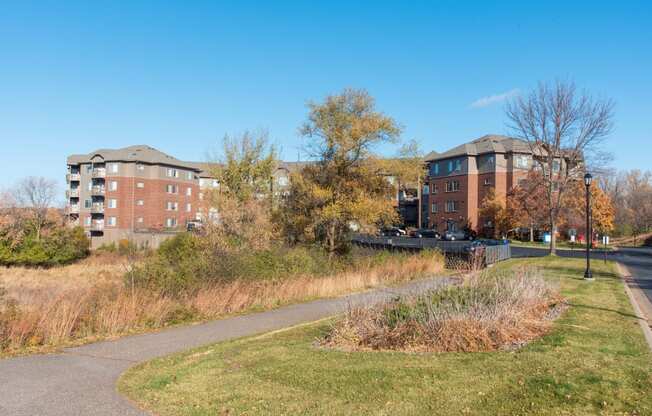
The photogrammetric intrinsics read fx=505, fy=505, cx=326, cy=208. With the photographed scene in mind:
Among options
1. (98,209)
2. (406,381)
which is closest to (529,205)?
(406,381)

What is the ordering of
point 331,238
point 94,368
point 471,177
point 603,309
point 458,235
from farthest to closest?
1. point 471,177
2. point 458,235
3. point 331,238
4. point 603,309
5. point 94,368

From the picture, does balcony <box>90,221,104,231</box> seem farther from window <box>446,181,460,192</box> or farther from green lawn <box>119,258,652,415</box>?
green lawn <box>119,258,652,415</box>

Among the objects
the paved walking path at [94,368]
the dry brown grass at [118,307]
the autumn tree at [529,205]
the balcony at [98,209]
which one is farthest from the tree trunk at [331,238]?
the balcony at [98,209]

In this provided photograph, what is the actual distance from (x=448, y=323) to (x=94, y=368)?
566cm

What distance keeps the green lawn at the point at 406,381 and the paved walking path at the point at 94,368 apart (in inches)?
15.6

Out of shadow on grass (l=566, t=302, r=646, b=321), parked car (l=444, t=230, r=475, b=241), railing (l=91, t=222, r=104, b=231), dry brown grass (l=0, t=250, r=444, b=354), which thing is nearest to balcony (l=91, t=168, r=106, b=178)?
railing (l=91, t=222, r=104, b=231)

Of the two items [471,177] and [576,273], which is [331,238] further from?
[471,177]

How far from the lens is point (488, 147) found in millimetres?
64750

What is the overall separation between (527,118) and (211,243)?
2332 centimetres

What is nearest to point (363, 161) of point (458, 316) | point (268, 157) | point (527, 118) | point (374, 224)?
point (374, 224)

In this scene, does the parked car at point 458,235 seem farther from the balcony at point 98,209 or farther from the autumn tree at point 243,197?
the balcony at point 98,209

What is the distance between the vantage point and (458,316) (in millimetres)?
8273

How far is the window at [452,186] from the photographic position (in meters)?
68.7

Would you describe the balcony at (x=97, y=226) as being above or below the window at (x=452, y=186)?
below
